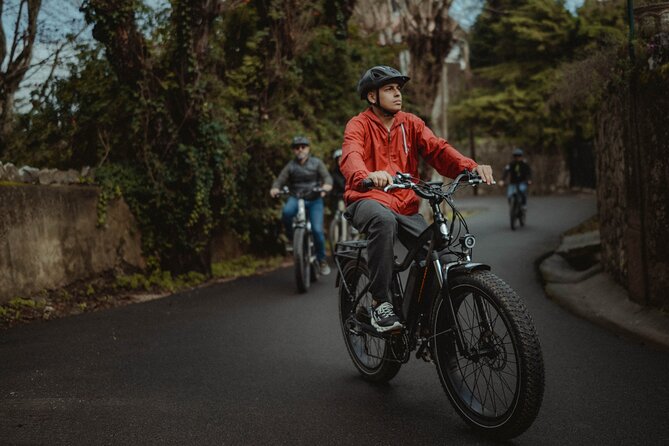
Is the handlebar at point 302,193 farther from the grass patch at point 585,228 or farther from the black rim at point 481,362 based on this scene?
the grass patch at point 585,228

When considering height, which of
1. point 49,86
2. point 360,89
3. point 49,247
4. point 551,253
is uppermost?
point 49,86

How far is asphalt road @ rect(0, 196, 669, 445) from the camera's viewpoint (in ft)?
13.0

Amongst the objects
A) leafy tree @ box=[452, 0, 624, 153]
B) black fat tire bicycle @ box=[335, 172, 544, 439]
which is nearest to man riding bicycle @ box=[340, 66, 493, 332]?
black fat tire bicycle @ box=[335, 172, 544, 439]

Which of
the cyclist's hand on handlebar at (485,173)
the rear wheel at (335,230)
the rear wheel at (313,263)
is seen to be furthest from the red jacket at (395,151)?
the rear wheel at (335,230)

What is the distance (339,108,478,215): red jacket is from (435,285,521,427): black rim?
881mm

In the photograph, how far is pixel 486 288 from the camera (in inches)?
145

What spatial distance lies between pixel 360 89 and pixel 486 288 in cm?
173

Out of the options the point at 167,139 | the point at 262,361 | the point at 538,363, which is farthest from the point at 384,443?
the point at 167,139

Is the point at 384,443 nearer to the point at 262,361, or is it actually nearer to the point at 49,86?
the point at 262,361

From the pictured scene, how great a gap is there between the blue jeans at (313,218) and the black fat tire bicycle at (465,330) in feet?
17.6

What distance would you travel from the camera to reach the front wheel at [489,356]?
3.48m

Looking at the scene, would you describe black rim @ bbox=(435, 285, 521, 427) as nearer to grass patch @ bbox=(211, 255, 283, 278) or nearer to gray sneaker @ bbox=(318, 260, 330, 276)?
gray sneaker @ bbox=(318, 260, 330, 276)

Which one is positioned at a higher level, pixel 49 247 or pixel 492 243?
pixel 49 247

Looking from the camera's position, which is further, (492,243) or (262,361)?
(492,243)
